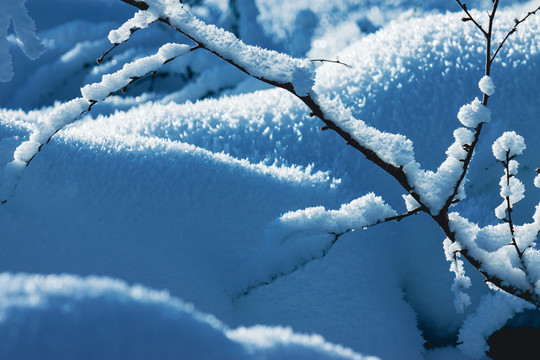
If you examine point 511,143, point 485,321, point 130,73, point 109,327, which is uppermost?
point 130,73

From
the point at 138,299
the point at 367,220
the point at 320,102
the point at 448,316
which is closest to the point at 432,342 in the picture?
the point at 448,316

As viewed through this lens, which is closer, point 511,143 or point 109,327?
point 109,327

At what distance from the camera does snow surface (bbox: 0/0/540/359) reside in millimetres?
586

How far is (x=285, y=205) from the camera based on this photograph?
2.74ft

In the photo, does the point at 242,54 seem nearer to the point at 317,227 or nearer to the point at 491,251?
the point at 317,227

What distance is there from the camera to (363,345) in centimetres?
72

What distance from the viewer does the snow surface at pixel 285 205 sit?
586 millimetres

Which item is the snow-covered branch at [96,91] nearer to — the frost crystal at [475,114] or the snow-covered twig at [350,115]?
the snow-covered twig at [350,115]

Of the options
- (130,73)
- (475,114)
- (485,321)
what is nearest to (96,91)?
(130,73)

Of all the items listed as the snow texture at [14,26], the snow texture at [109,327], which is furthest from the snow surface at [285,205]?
the snow texture at [14,26]

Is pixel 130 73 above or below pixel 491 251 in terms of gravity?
above

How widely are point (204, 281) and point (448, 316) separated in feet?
Answer: 1.29

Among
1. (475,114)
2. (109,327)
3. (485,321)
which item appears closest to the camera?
(109,327)

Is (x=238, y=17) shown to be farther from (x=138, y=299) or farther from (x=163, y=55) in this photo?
(x=138, y=299)
